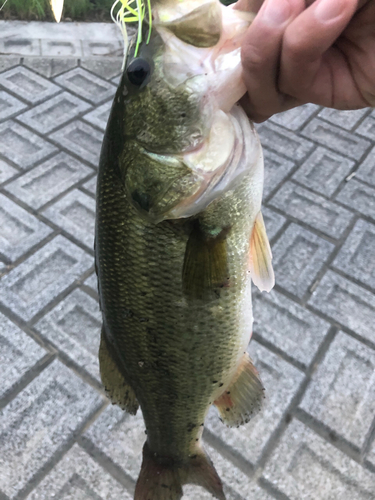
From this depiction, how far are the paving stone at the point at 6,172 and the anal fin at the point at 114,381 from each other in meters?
2.16

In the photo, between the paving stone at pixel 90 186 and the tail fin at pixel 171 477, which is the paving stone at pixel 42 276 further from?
the tail fin at pixel 171 477

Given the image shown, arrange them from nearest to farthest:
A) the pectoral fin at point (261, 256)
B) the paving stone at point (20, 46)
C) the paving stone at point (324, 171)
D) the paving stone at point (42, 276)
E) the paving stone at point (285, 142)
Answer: the pectoral fin at point (261, 256)
the paving stone at point (42, 276)
the paving stone at point (324, 171)
the paving stone at point (285, 142)
the paving stone at point (20, 46)

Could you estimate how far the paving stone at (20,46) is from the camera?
406cm

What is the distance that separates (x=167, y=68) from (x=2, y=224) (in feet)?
7.22

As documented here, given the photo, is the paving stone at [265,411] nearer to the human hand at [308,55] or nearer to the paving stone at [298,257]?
the paving stone at [298,257]

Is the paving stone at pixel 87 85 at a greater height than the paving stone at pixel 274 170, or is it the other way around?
the paving stone at pixel 87 85

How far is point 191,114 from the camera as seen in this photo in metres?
0.96

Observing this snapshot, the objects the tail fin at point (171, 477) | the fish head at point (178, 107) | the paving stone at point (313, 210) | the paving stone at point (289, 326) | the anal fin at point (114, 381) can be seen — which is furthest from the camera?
the paving stone at point (313, 210)

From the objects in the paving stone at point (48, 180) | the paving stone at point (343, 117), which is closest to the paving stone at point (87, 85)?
the paving stone at point (48, 180)

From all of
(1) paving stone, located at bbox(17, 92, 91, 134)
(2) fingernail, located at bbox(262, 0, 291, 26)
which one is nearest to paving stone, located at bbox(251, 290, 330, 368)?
(2) fingernail, located at bbox(262, 0, 291, 26)

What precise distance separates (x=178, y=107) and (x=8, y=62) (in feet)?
12.1

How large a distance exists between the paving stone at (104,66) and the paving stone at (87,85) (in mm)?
81

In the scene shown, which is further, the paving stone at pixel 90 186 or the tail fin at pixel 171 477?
the paving stone at pixel 90 186

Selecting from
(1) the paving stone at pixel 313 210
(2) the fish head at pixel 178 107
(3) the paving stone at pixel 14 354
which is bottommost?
(3) the paving stone at pixel 14 354
